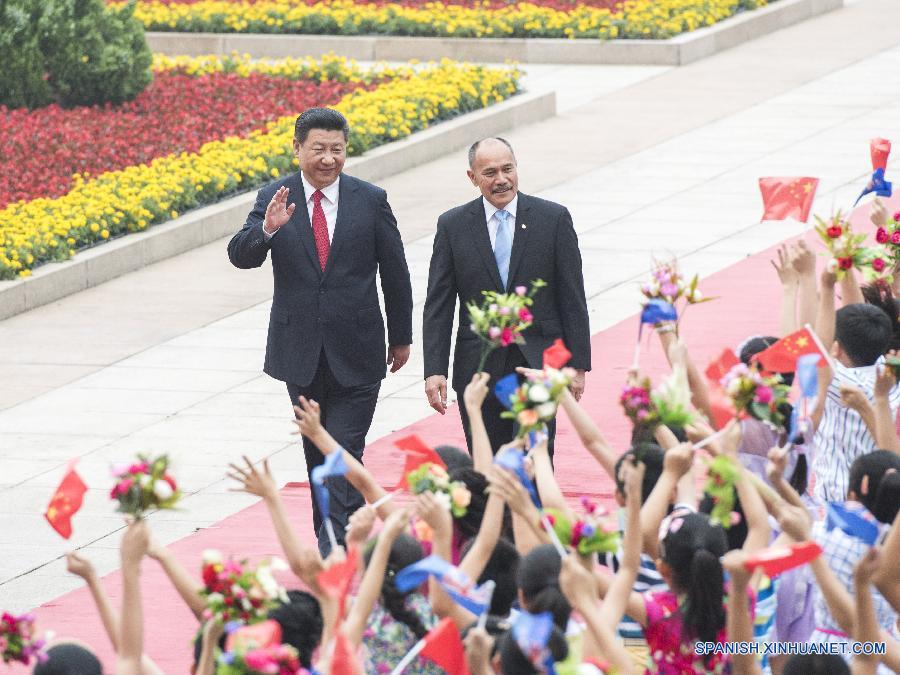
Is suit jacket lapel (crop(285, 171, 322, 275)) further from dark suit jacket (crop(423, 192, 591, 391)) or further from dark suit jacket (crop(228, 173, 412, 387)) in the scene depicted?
dark suit jacket (crop(423, 192, 591, 391))

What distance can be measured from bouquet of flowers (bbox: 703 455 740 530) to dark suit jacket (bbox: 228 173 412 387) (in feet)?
10.7

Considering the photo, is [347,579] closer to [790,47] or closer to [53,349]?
[53,349]

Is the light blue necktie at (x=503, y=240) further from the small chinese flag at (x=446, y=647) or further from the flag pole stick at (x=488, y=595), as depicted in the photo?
the small chinese flag at (x=446, y=647)

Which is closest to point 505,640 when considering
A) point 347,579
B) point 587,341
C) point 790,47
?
point 347,579

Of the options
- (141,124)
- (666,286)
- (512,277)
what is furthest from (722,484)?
(141,124)

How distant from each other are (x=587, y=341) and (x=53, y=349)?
578 centimetres

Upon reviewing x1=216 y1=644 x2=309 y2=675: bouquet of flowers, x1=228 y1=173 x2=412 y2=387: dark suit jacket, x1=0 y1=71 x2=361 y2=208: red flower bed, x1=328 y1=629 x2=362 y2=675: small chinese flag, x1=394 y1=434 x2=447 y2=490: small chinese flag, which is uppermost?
x1=216 y1=644 x2=309 y2=675: bouquet of flowers

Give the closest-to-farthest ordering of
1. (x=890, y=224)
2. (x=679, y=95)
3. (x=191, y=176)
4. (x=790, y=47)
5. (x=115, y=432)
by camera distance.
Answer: (x=890, y=224) → (x=115, y=432) → (x=191, y=176) → (x=679, y=95) → (x=790, y=47)

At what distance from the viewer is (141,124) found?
62.6 ft

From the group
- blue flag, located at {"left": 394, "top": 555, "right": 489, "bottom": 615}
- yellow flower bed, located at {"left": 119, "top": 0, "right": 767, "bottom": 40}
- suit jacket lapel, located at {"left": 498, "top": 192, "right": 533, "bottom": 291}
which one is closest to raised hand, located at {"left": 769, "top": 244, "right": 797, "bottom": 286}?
suit jacket lapel, located at {"left": 498, "top": 192, "right": 533, "bottom": 291}

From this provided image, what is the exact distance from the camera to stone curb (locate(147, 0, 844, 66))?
23.2 m

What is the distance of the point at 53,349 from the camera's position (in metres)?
13.2

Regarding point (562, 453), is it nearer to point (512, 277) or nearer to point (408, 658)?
point (512, 277)

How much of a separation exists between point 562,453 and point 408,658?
5.34 meters
